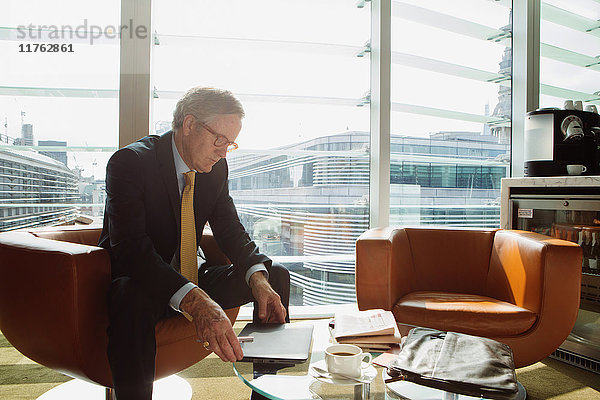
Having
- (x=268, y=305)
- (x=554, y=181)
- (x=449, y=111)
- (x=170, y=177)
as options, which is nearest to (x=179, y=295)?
(x=268, y=305)

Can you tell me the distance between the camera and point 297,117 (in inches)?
133

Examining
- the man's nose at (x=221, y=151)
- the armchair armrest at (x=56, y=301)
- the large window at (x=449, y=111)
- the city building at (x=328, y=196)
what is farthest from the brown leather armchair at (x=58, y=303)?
the large window at (x=449, y=111)

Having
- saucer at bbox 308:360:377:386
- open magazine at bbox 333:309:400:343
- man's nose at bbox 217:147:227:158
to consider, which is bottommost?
saucer at bbox 308:360:377:386

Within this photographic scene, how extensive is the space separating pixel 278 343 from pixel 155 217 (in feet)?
2.42

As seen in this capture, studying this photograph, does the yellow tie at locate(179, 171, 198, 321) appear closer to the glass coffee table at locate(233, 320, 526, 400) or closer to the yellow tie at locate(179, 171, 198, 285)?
the yellow tie at locate(179, 171, 198, 285)

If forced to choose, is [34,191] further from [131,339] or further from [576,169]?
[576,169]

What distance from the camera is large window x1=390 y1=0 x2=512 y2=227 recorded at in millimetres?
3473

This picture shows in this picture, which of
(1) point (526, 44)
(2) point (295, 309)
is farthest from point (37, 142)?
(1) point (526, 44)

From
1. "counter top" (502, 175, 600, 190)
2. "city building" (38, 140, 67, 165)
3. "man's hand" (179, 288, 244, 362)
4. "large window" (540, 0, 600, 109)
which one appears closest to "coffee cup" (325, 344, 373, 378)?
"man's hand" (179, 288, 244, 362)

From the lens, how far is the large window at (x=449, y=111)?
347 cm

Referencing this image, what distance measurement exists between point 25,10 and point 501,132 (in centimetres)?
386

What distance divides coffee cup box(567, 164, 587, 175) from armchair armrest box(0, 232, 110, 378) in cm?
292

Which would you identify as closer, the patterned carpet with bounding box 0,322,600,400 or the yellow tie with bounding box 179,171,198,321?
the yellow tie with bounding box 179,171,198,321

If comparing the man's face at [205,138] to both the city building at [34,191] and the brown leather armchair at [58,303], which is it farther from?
the city building at [34,191]
